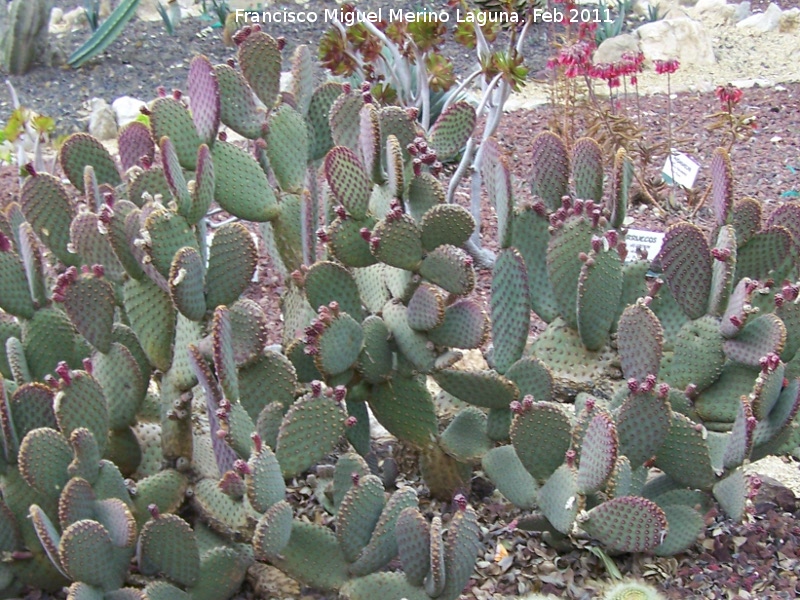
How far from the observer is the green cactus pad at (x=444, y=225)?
9.02ft

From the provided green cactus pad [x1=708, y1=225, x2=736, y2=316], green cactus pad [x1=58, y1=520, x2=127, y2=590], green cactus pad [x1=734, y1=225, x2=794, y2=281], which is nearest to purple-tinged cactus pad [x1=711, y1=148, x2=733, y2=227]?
green cactus pad [x1=708, y1=225, x2=736, y2=316]

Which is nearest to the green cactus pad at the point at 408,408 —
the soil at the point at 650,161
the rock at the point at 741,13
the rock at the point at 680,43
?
the soil at the point at 650,161

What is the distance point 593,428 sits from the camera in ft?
7.99

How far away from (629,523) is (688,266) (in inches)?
29.7

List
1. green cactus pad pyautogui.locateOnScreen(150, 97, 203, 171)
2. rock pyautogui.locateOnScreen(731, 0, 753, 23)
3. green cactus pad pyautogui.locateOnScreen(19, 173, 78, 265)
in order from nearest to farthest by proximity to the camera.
Result: green cactus pad pyautogui.locateOnScreen(150, 97, 203, 171) → green cactus pad pyautogui.locateOnScreen(19, 173, 78, 265) → rock pyautogui.locateOnScreen(731, 0, 753, 23)

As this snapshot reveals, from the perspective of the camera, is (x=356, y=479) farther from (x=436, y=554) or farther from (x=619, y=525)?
(x=619, y=525)

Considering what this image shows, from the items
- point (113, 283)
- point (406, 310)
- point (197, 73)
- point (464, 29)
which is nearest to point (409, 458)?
point (406, 310)

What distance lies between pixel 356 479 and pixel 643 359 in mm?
793

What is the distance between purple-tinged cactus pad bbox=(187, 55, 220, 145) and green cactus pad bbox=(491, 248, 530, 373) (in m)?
0.92

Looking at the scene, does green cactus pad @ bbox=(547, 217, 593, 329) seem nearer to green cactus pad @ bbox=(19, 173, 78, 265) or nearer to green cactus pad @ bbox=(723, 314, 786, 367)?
green cactus pad @ bbox=(723, 314, 786, 367)

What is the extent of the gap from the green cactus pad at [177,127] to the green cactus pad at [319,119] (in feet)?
1.80

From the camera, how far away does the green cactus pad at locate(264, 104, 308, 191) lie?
3281 mm

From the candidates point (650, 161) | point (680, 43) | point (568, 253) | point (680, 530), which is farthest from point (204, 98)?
point (680, 43)

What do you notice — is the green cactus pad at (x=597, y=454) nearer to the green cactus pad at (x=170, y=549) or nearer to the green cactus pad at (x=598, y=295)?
the green cactus pad at (x=598, y=295)
